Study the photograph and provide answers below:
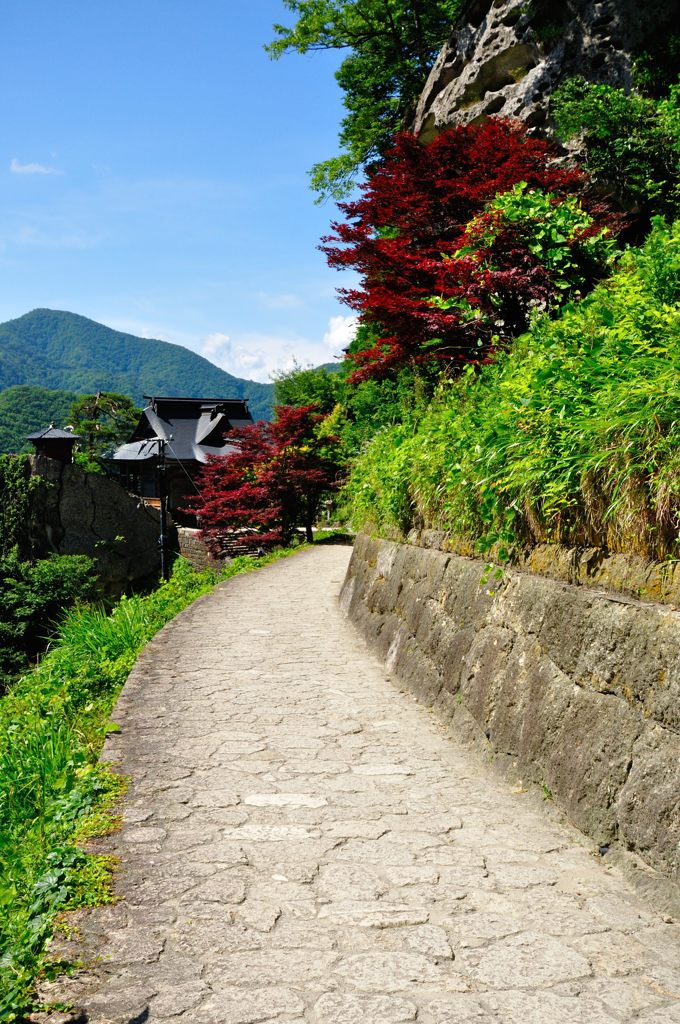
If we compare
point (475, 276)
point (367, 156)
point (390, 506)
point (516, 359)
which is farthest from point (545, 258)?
point (367, 156)

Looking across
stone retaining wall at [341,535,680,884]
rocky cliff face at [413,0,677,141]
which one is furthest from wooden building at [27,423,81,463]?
stone retaining wall at [341,535,680,884]

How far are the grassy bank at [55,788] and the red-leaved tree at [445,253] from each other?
16.3ft

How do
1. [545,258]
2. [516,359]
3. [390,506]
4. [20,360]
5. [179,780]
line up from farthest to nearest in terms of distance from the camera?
[20,360], [545,258], [390,506], [516,359], [179,780]

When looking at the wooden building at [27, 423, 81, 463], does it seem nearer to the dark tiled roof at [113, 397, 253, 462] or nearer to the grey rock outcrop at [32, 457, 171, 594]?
the dark tiled roof at [113, 397, 253, 462]

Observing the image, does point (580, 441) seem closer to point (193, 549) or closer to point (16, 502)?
point (16, 502)

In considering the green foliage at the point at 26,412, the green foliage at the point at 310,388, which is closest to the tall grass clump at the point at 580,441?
the green foliage at the point at 310,388

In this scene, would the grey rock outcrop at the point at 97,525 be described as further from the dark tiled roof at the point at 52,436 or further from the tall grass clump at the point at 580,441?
the tall grass clump at the point at 580,441

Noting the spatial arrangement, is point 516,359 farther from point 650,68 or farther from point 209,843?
point 650,68

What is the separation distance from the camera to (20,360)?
188875mm

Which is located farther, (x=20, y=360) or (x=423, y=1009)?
(x=20, y=360)

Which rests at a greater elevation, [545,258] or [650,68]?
[650,68]

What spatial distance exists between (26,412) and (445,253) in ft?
286

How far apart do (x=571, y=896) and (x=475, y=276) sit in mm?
7295

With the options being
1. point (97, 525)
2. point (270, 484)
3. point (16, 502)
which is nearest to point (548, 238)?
point (270, 484)
